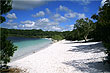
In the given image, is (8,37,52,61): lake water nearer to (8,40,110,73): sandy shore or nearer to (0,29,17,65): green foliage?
(0,29,17,65): green foliage

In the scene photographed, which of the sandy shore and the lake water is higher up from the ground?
the sandy shore

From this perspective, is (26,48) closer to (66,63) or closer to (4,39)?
(66,63)

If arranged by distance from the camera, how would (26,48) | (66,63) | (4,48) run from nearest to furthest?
(4,48), (66,63), (26,48)

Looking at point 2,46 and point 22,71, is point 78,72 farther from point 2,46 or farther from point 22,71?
point 2,46

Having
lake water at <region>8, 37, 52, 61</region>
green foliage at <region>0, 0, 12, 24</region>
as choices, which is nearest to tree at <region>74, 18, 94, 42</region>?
lake water at <region>8, 37, 52, 61</region>

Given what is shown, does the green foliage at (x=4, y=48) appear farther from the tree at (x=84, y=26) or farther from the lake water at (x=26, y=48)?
the tree at (x=84, y=26)

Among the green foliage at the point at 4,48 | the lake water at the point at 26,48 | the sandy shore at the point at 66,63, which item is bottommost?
the lake water at the point at 26,48

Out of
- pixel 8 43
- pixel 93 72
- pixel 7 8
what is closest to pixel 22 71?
pixel 8 43

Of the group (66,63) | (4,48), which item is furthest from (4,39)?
(66,63)

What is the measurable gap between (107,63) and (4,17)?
27.6ft

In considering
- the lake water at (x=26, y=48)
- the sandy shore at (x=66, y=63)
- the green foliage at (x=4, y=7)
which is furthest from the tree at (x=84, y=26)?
the green foliage at (x=4, y=7)

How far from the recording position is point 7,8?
20.9ft

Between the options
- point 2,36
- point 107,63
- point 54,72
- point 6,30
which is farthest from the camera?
point 107,63

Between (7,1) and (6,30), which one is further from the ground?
(7,1)
